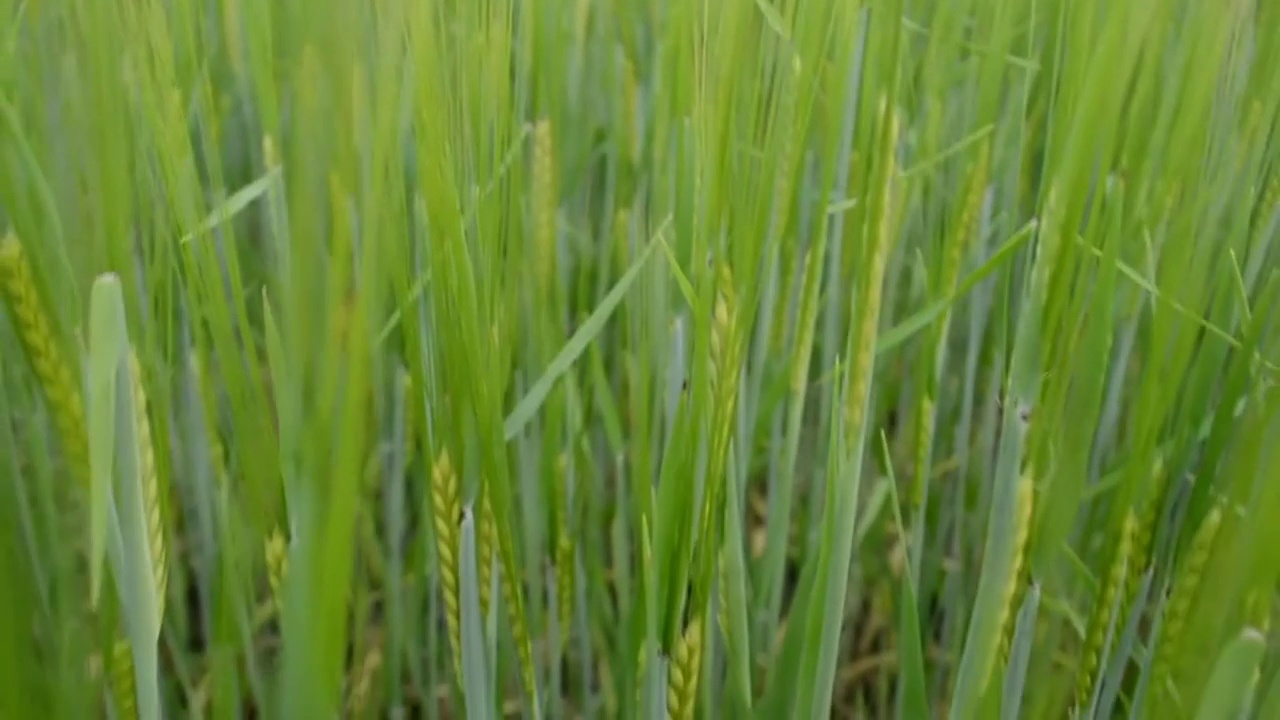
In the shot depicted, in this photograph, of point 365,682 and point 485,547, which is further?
point 365,682

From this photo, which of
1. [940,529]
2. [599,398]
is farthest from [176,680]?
[940,529]

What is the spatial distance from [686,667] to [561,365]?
0.11m

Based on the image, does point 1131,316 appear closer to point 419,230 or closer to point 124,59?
point 419,230

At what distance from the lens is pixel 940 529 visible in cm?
59

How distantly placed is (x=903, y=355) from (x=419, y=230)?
390mm

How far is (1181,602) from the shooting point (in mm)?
382

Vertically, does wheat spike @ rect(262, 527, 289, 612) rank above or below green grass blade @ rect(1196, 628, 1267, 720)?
below

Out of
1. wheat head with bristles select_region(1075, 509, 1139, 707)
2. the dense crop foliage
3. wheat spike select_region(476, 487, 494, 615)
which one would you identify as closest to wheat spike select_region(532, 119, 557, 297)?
the dense crop foliage

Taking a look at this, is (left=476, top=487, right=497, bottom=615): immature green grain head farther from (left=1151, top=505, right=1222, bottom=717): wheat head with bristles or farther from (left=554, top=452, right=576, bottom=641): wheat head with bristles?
(left=1151, top=505, right=1222, bottom=717): wheat head with bristles

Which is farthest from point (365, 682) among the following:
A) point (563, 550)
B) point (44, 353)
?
point (44, 353)

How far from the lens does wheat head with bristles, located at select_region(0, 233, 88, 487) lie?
12.7 inches

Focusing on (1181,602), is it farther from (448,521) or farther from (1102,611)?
(448,521)

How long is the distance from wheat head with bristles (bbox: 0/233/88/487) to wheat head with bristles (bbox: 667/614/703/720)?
19cm

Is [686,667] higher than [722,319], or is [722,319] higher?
[722,319]
